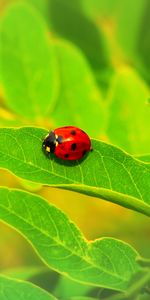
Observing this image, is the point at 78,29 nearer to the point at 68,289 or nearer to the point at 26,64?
the point at 26,64

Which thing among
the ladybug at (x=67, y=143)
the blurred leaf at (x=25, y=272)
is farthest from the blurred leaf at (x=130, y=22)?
the blurred leaf at (x=25, y=272)

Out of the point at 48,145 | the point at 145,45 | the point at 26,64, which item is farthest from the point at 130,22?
the point at 48,145

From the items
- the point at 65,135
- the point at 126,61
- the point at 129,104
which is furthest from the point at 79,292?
the point at 126,61

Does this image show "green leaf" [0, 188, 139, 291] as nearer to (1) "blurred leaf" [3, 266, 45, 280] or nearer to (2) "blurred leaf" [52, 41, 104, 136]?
(1) "blurred leaf" [3, 266, 45, 280]

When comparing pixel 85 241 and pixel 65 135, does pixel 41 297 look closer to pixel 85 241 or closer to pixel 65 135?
pixel 85 241

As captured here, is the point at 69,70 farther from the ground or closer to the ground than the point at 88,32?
closer to the ground

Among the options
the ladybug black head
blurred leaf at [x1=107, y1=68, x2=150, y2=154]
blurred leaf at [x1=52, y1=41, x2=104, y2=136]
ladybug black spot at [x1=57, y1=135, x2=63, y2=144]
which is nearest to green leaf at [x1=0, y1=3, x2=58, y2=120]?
blurred leaf at [x1=52, y1=41, x2=104, y2=136]
